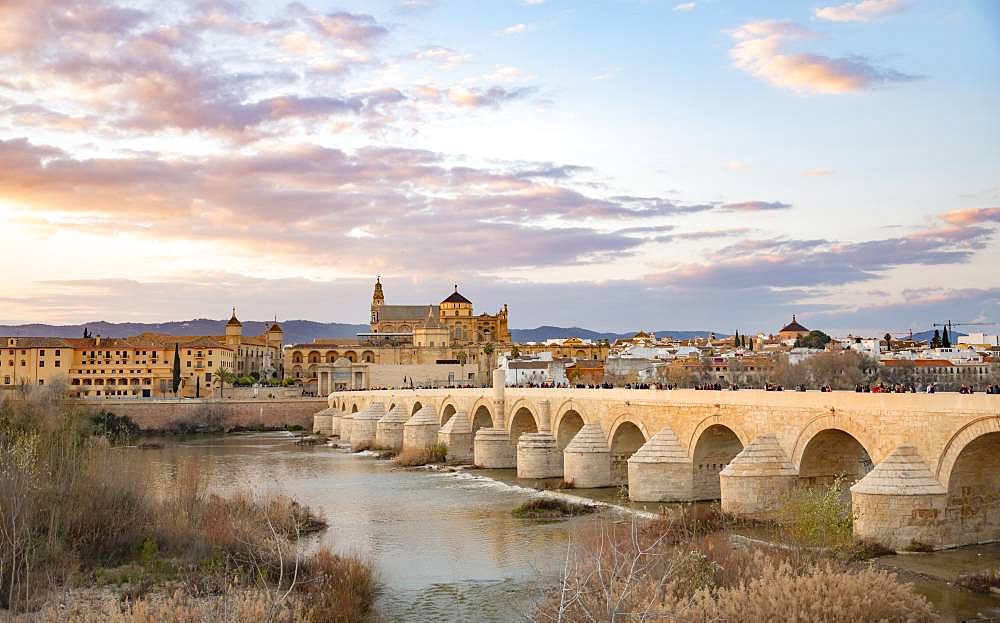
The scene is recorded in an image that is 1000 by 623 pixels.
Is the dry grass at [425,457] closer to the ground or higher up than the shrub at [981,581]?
closer to the ground

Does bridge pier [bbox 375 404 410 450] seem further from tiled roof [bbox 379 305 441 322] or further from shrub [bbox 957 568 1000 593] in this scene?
tiled roof [bbox 379 305 441 322]

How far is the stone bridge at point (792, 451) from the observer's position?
15.8 m

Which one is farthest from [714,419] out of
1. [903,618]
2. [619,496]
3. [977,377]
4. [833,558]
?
[977,377]

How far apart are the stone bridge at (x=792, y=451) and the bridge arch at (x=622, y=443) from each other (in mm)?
38

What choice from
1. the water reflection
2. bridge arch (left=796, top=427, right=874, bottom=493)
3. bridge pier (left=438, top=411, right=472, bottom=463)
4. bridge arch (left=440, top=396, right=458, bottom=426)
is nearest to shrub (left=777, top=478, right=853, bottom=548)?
bridge arch (left=796, top=427, right=874, bottom=493)

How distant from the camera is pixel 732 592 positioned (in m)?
11.0

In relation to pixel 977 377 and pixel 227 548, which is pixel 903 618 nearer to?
pixel 227 548

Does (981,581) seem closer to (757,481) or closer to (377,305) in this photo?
(757,481)

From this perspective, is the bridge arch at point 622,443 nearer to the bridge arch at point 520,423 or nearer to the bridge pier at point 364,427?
the bridge arch at point 520,423

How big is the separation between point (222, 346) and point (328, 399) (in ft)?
57.8

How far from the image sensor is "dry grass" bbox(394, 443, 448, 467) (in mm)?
36906

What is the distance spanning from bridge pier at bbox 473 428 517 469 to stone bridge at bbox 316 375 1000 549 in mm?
3012

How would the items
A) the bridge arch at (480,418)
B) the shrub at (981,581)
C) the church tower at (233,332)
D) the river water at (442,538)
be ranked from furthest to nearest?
the church tower at (233,332), the bridge arch at (480,418), the river water at (442,538), the shrub at (981,581)

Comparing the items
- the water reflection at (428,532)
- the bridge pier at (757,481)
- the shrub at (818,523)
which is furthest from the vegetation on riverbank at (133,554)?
the bridge pier at (757,481)
